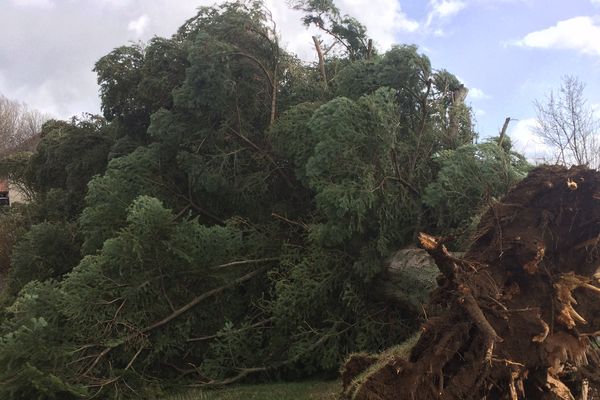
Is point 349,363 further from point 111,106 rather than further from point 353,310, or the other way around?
point 111,106

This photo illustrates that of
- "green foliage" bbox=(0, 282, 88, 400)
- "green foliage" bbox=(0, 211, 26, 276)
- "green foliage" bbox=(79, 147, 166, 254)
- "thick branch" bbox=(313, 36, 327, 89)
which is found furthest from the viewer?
"green foliage" bbox=(0, 211, 26, 276)

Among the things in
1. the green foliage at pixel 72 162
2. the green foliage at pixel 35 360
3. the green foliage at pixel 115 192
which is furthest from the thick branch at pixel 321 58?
the green foliage at pixel 35 360

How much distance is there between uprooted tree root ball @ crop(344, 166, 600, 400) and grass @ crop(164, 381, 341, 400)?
145 cm

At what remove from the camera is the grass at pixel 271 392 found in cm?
564

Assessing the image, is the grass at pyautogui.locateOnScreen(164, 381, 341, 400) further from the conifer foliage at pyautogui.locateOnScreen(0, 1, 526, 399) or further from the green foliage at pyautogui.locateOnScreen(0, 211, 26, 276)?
the green foliage at pyautogui.locateOnScreen(0, 211, 26, 276)

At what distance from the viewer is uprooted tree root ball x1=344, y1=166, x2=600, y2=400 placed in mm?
3549

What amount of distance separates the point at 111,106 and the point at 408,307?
258 inches

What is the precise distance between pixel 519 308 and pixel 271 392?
3.18 metres

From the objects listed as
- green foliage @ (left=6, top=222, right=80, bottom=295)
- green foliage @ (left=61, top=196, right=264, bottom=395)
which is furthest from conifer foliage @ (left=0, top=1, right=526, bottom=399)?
green foliage @ (left=6, top=222, right=80, bottom=295)

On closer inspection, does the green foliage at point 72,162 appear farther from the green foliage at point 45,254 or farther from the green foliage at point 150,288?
the green foliage at point 150,288

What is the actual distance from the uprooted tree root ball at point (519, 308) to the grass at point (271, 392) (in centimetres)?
145

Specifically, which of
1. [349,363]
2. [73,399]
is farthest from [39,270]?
[349,363]

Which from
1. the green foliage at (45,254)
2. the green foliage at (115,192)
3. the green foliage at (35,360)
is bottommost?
the green foliage at (35,360)

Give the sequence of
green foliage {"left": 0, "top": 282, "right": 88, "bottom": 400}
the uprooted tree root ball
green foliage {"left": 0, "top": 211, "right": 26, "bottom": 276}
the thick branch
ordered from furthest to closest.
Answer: green foliage {"left": 0, "top": 211, "right": 26, "bottom": 276}
the thick branch
green foliage {"left": 0, "top": 282, "right": 88, "bottom": 400}
the uprooted tree root ball
